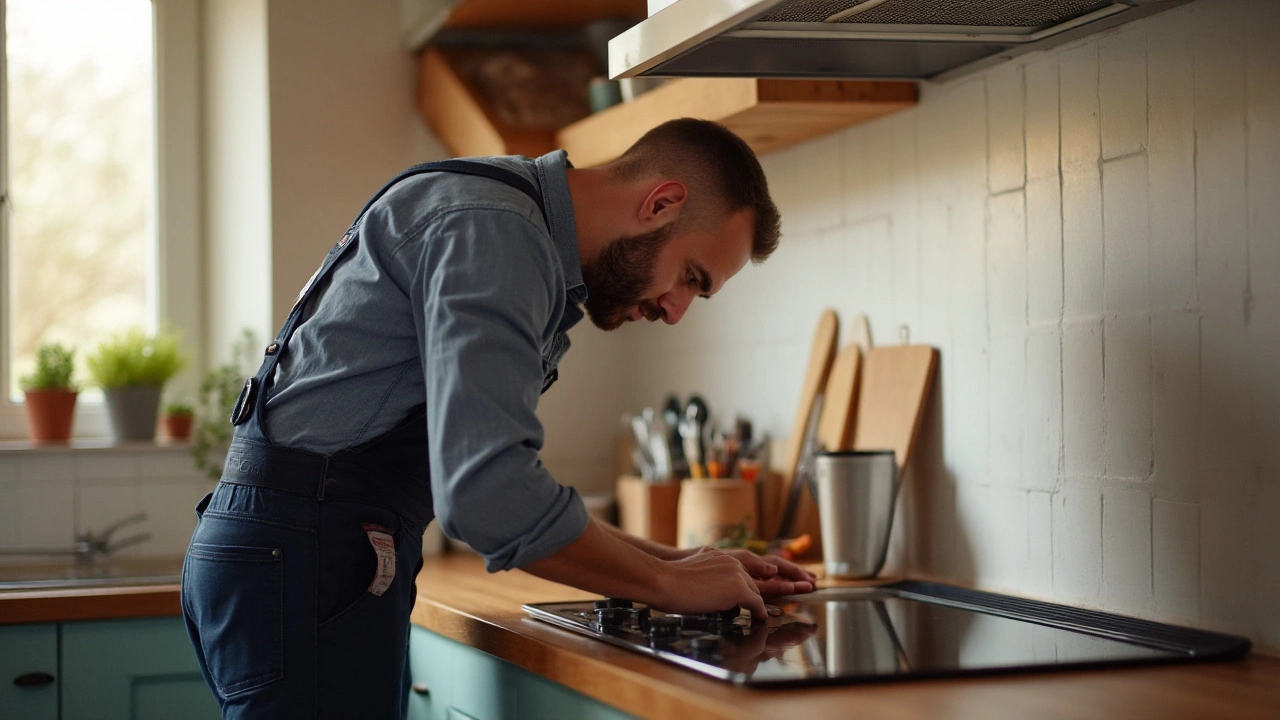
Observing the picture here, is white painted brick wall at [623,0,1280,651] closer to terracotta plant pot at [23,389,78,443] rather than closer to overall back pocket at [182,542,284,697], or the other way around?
overall back pocket at [182,542,284,697]

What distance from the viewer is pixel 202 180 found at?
2.68 m

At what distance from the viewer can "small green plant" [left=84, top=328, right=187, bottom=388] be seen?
8.03 feet

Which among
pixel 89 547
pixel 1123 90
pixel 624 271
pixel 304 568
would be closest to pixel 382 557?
pixel 304 568

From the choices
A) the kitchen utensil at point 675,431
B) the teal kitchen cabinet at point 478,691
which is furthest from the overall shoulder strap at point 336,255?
the kitchen utensil at point 675,431

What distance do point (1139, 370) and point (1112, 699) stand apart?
1.68 feet

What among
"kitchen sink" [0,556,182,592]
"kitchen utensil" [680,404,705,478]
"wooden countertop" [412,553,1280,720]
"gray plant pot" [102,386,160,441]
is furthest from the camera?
"gray plant pot" [102,386,160,441]

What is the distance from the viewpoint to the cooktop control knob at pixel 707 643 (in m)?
1.20

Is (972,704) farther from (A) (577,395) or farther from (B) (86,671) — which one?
(A) (577,395)

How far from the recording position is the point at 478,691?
1.54 meters

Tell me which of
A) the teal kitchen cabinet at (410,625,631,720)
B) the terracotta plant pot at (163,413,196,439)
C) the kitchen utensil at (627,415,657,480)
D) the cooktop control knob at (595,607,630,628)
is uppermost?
the terracotta plant pot at (163,413,196,439)

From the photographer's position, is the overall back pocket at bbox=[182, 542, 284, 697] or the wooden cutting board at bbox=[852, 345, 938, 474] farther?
the wooden cutting board at bbox=[852, 345, 938, 474]

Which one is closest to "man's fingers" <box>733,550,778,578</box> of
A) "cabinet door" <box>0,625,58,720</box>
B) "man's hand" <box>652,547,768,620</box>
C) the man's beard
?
"man's hand" <box>652,547,768,620</box>

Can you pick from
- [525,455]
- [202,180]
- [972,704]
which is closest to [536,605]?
[525,455]

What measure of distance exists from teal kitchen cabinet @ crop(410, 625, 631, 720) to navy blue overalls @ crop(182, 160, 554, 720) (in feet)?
0.50
